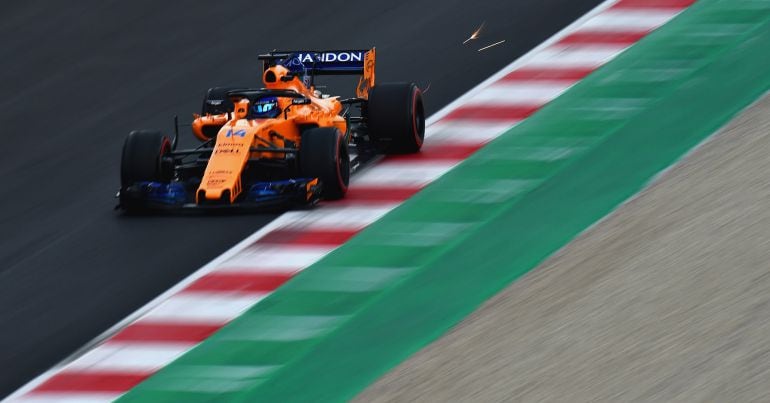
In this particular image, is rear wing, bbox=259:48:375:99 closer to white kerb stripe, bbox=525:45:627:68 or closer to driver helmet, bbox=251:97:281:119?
driver helmet, bbox=251:97:281:119

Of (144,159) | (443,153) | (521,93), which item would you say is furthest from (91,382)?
(521,93)

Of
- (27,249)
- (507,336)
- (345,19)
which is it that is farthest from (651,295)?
(345,19)

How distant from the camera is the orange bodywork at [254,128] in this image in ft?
37.3

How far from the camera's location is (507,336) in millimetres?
8305

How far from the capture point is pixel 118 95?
47.9ft

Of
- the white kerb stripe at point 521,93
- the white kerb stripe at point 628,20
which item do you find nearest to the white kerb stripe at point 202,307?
the white kerb stripe at point 521,93

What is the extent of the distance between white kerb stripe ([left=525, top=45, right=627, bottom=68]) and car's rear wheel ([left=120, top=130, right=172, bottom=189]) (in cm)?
397

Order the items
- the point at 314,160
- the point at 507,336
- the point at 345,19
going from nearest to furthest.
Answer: the point at 507,336 → the point at 314,160 → the point at 345,19

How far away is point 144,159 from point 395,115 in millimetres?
2055

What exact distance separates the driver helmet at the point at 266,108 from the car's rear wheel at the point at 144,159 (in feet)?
2.47

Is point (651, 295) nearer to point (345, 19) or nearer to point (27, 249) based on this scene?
point (27, 249)

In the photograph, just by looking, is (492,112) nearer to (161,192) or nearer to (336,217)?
(336,217)

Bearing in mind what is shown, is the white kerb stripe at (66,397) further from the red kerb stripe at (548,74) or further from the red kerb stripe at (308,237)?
the red kerb stripe at (548,74)

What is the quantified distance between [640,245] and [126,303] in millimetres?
3498
